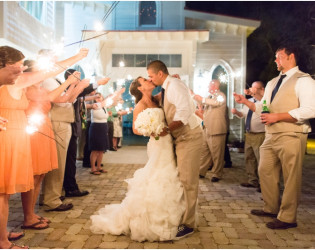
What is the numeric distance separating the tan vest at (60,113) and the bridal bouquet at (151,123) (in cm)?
175

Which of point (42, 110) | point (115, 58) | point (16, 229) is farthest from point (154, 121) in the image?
point (115, 58)

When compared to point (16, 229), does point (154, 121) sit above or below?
above

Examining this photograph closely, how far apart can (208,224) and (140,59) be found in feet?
32.5

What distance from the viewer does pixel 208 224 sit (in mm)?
4062

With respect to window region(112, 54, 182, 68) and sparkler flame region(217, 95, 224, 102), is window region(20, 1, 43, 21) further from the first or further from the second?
sparkler flame region(217, 95, 224, 102)

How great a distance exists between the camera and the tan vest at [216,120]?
7031 mm

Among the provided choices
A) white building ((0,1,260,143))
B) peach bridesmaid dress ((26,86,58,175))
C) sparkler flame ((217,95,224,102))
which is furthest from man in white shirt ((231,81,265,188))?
white building ((0,1,260,143))

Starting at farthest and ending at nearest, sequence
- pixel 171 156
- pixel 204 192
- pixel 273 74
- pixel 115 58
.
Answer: pixel 273 74 → pixel 115 58 → pixel 204 192 → pixel 171 156

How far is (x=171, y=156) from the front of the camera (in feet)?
12.2

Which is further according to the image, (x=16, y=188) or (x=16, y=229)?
(x=16, y=229)

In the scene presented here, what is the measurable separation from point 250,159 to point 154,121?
3795mm

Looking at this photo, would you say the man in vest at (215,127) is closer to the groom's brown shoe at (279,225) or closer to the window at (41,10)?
the groom's brown shoe at (279,225)

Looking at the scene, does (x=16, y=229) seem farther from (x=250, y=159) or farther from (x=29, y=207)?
(x=250, y=159)

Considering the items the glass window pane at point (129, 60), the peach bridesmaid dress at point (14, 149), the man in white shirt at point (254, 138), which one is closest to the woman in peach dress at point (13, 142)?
the peach bridesmaid dress at point (14, 149)
